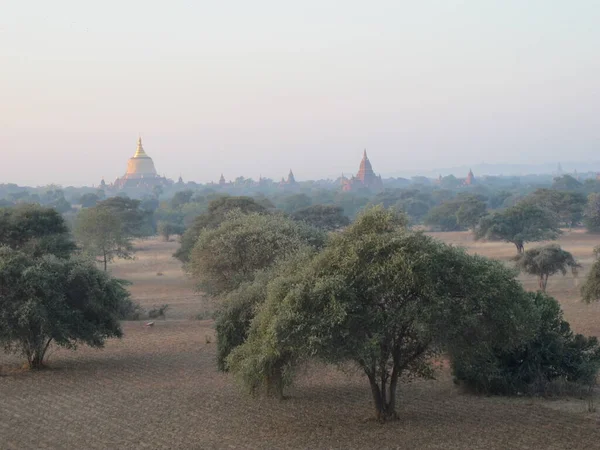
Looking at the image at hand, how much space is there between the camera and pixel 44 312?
2164 centimetres

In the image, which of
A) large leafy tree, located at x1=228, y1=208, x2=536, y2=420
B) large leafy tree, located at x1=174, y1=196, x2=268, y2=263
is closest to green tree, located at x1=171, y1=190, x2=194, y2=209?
large leafy tree, located at x1=174, y1=196, x2=268, y2=263

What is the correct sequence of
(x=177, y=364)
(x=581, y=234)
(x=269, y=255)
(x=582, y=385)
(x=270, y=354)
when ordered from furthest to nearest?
(x=581, y=234)
(x=269, y=255)
(x=177, y=364)
(x=582, y=385)
(x=270, y=354)

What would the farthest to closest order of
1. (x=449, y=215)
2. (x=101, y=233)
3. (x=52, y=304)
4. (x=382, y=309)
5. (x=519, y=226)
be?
(x=449, y=215) → (x=519, y=226) → (x=101, y=233) → (x=52, y=304) → (x=382, y=309)

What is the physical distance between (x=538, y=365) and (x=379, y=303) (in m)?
6.49

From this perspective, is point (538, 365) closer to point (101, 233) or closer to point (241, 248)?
point (241, 248)

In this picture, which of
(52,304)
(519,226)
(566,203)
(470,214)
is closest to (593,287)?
(52,304)

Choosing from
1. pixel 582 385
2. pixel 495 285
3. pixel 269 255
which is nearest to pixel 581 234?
pixel 269 255

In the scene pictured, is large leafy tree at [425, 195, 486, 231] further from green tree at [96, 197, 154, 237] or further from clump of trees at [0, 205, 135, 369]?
clump of trees at [0, 205, 135, 369]

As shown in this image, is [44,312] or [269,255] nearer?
[44,312]

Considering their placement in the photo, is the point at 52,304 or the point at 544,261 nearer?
the point at 52,304

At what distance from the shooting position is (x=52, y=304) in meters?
22.3

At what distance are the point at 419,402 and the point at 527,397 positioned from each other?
286 centimetres

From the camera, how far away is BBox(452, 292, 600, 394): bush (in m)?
18.4

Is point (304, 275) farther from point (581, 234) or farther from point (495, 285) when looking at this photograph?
point (581, 234)
